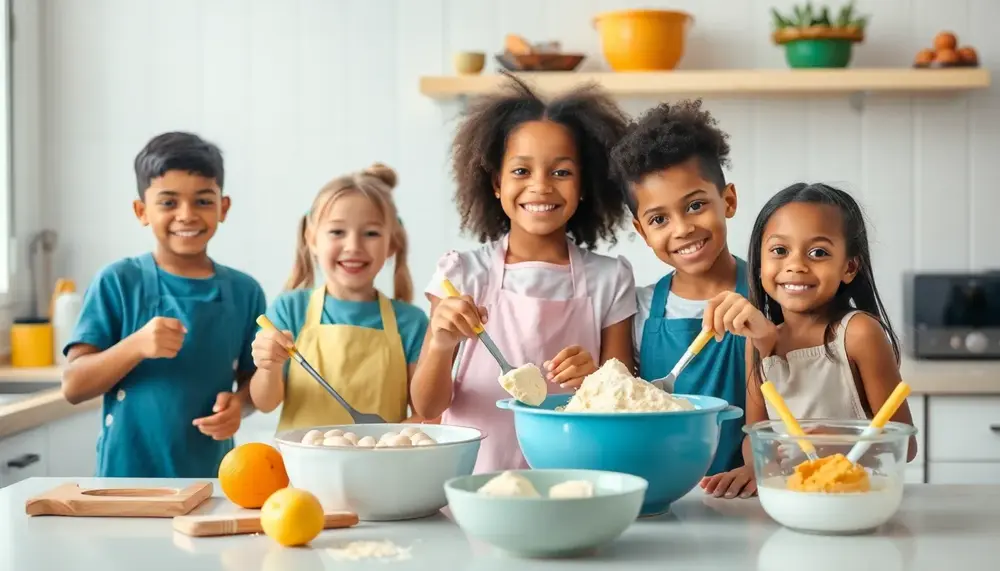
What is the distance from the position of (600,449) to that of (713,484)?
0.83 ft

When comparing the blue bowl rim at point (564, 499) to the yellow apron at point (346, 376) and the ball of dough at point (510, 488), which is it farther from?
the yellow apron at point (346, 376)

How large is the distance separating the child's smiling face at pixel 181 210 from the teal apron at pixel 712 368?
31.2 inches

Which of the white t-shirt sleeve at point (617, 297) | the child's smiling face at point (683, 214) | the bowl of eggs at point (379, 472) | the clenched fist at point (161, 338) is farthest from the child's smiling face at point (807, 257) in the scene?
the clenched fist at point (161, 338)

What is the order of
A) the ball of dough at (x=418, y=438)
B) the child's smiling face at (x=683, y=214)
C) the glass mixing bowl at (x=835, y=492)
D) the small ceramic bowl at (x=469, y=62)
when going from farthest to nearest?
the small ceramic bowl at (x=469, y=62) < the child's smiling face at (x=683, y=214) < the ball of dough at (x=418, y=438) < the glass mixing bowl at (x=835, y=492)

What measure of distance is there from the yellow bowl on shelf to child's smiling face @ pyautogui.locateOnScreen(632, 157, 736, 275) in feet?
4.41

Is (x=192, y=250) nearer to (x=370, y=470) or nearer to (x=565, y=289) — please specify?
(x=565, y=289)

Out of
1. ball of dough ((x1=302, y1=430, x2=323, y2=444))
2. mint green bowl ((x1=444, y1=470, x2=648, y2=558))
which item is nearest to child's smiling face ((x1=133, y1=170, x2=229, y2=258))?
ball of dough ((x1=302, y1=430, x2=323, y2=444))

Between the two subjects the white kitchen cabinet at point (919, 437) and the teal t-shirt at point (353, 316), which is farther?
the white kitchen cabinet at point (919, 437)

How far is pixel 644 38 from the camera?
2.89 metres

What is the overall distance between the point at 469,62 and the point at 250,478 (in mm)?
1902

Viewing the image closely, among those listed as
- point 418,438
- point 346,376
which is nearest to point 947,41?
point 346,376

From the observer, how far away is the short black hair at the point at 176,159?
6.27ft

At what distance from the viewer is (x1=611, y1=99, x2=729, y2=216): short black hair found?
161cm

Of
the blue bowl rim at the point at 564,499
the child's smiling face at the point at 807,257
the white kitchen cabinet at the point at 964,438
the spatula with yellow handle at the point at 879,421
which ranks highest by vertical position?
the child's smiling face at the point at 807,257
